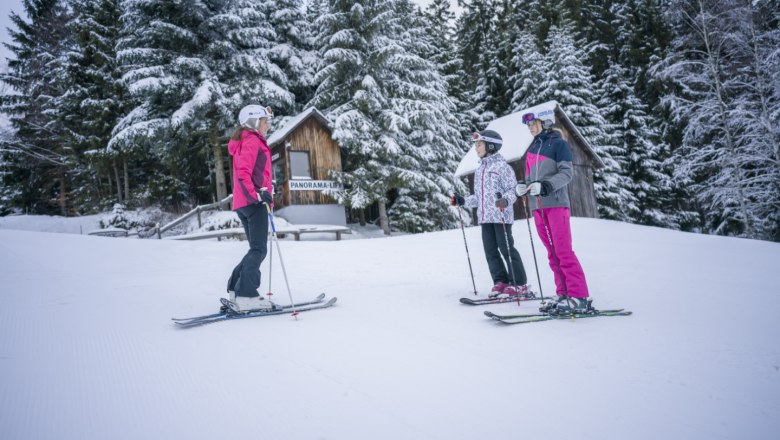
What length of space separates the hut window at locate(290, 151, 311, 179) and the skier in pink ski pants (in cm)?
1612

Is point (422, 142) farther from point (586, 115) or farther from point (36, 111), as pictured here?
point (36, 111)

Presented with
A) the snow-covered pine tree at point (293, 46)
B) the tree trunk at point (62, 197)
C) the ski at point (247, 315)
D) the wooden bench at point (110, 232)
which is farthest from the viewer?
the tree trunk at point (62, 197)

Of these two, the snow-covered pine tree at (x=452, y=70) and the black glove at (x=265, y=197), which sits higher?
the snow-covered pine tree at (x=452, y=70)

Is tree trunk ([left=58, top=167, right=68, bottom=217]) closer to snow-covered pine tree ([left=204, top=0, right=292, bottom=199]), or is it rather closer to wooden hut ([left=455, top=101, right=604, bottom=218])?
snow-covered pine tree ([left=204, top=0, right=292, bottom=199])

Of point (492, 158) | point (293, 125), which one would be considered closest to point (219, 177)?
point (293, 125)

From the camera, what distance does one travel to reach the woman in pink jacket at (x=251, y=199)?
4.36 meters

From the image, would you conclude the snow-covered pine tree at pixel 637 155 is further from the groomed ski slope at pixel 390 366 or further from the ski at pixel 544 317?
the ski at pixel 544 317

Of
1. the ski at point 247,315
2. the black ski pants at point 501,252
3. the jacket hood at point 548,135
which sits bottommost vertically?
the ski at point 247,315

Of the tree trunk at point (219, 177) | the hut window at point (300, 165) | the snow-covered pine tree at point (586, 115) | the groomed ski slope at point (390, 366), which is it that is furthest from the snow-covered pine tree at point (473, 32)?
the groomed ski slope at point (390, 366)

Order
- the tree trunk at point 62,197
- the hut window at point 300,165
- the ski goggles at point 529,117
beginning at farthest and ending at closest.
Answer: the tree trunk at point 62,197 → the hut window at point 300,165 → the ski goggles at point 529,117

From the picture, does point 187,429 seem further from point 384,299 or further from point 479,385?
point 384,299

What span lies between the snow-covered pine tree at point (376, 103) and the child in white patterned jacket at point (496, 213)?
41.2 feet

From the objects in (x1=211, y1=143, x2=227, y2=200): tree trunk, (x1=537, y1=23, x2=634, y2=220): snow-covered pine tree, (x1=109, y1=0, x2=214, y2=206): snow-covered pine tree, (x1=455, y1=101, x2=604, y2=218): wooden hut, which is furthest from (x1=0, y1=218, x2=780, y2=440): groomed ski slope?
(x1=537, y1=23, x2=634, y2=220): snow-covered pine tree

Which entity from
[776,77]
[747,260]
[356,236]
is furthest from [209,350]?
[776,77]
